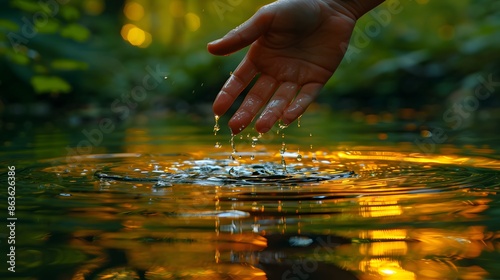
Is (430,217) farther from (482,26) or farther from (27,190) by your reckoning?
(482,26)

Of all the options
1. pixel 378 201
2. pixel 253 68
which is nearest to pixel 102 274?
pixel 378 201

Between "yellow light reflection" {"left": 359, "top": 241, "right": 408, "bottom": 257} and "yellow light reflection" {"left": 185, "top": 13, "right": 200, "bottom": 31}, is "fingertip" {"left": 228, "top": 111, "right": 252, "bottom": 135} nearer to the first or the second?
"yellow light reflection" {"left": 359, "top": 241, "right": 408, "bottom": 257}

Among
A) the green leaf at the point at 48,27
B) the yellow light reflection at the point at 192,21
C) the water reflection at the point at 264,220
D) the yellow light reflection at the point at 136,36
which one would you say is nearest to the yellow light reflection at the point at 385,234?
the water reflection at the point at 264,220

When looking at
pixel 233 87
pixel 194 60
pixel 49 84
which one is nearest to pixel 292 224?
pixel 233 87

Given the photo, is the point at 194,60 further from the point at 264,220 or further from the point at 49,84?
the point at 264,220

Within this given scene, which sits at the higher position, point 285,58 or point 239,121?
point 285,58

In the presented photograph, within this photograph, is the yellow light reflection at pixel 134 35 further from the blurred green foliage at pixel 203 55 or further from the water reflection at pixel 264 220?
the water reflection at pixel 264 220
